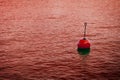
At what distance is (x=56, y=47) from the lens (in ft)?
94.9

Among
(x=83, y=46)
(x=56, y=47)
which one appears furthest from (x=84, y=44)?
(x=56, y=47)

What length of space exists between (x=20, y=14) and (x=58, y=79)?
97.1ft

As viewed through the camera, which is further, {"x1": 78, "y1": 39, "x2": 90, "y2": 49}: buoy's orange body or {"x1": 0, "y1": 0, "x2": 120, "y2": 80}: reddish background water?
{"x1": 78, "y1": 39, "x2": 90, "y2": 49}: buoy's orange body

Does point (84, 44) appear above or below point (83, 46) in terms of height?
above

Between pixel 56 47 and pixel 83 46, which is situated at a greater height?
pixel 83 46

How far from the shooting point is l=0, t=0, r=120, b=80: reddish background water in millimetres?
22188

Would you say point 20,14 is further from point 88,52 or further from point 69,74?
point 69,74

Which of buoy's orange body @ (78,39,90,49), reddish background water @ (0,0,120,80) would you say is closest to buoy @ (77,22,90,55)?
buoy's orange body @ (78,39,90,49)

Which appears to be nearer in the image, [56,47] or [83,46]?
[83,46]

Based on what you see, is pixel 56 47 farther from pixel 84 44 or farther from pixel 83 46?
pixel 84 44

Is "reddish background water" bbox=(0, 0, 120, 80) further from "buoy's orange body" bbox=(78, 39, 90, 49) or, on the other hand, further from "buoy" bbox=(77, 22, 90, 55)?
"buoy's orange body" bbox=(78, 39, 90, 49)

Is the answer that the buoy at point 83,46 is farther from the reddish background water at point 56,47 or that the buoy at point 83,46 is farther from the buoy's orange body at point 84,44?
the reddish background water at point 56,47

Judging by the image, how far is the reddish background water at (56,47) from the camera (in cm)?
2219

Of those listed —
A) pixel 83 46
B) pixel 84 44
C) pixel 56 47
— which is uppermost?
pixel 84 44
